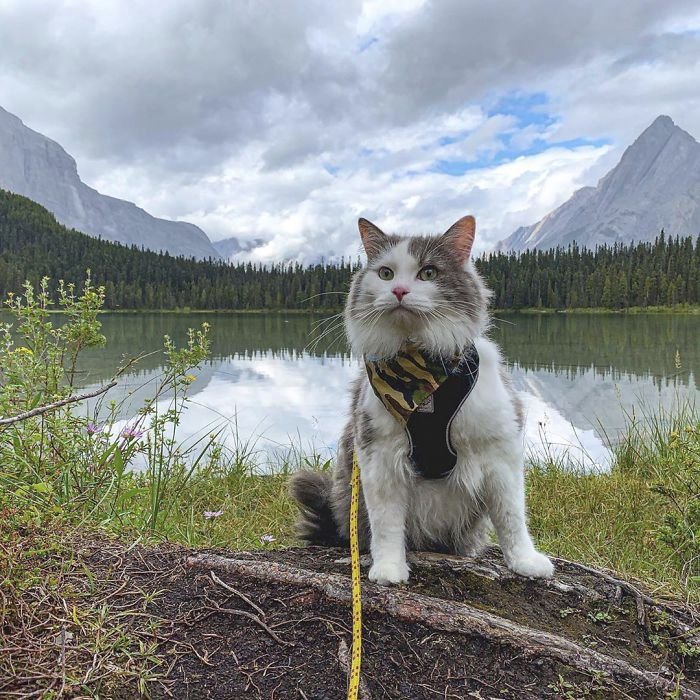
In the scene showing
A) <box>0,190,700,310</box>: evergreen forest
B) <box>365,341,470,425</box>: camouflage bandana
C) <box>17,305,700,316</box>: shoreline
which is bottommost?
<box>365,341,470,425</box>: camouflage bandana

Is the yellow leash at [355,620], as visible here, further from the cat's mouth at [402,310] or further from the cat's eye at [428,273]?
the cat's eye at [428,273]

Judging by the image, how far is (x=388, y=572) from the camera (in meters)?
2.37

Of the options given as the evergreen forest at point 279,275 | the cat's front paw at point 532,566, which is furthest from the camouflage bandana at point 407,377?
the evergreen forest at point 279,275

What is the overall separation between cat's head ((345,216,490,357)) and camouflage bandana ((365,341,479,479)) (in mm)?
65

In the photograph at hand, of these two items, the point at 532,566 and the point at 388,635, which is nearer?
the point at 388,635

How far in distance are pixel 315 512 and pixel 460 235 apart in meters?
1.77

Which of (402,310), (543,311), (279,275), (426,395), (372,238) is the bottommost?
(426,395)

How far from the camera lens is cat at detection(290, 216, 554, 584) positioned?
248 cm

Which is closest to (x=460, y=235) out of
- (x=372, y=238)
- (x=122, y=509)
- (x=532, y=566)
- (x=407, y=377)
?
(x=372, y=238)

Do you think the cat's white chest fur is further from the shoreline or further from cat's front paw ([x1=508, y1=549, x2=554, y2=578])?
the shoreline

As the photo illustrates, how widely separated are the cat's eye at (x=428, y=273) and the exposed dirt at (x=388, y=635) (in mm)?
1345

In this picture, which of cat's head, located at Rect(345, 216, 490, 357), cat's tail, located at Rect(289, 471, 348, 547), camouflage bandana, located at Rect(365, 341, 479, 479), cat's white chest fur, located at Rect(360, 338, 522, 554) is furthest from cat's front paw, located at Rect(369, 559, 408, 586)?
cat's head, located at Rect(345, 216, 490, 357)

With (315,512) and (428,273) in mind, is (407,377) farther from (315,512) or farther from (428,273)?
(315,512)

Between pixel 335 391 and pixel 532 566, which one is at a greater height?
pixel 532 566
